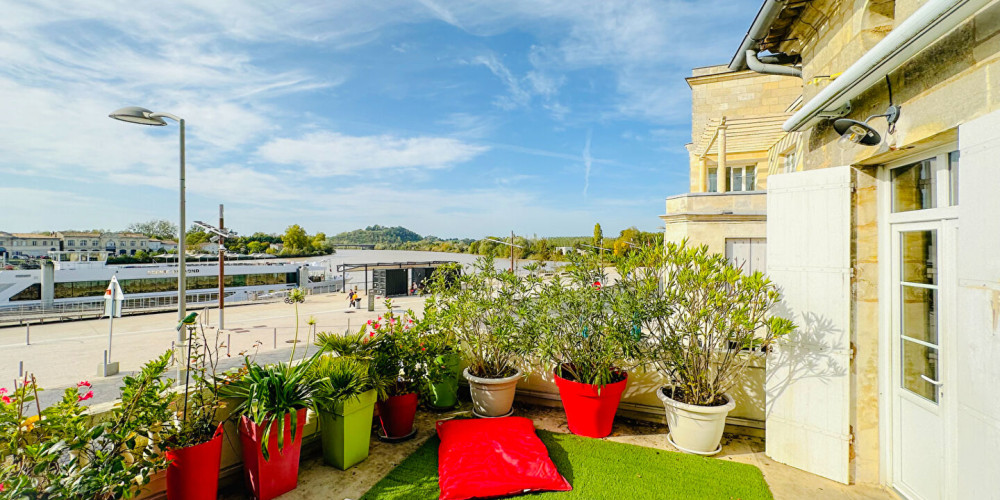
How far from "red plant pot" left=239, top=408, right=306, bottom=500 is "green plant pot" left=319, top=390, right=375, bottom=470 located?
0.33m

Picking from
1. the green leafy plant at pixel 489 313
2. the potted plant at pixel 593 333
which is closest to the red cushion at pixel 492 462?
the potted plant at pixel 593 333

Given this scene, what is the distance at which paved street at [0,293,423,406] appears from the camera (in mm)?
10594

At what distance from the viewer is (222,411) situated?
2.97 meters

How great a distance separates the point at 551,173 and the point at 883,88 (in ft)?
72.8

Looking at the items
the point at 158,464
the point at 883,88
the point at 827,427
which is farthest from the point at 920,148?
the point at 158,464

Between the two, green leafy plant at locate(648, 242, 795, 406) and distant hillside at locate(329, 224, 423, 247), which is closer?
green leafy plant at locate(648, 242, 795, 406)

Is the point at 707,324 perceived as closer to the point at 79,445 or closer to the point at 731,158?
the point at 79,445

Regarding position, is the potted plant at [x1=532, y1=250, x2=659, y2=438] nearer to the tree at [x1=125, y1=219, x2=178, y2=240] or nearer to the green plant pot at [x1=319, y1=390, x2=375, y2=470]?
the green plant pot at [x1=319, y1=390, x2=375, y2=470]

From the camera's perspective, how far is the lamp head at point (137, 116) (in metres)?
5.50

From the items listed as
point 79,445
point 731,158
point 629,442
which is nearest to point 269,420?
point 79,445

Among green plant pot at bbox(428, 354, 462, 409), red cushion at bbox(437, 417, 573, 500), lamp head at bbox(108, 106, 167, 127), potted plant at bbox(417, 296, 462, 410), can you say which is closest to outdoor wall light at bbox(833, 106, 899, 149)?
red cushion at bbox(437, 417, 573, 500)

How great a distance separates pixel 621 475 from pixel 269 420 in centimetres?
261

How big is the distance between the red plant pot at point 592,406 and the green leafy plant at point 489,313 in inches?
23.2

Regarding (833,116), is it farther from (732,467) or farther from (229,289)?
(229,289)
